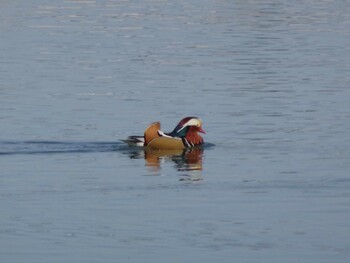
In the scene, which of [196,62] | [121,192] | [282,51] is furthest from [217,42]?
[121,192]

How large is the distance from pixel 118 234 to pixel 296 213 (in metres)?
2.47

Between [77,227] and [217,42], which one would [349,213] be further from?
[217,42]

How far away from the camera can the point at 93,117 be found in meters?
28.7

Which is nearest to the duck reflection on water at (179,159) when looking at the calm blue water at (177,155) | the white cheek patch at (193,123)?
the calm blue water at (177,155)

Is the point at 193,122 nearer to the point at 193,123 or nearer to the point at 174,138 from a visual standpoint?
the point at 193,123

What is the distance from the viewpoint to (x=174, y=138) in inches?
989

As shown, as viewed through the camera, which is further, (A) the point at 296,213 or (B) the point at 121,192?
(B) the point at 121,192

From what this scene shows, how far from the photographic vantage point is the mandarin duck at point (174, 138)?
24844mm

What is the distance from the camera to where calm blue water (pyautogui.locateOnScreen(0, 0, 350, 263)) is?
17578 millimetres

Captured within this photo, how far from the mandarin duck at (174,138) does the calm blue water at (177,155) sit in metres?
0.32

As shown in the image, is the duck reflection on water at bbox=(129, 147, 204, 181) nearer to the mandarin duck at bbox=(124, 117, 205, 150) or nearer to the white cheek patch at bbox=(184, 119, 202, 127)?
the mandarin duck at bbox=(124, 117, 205, 150)

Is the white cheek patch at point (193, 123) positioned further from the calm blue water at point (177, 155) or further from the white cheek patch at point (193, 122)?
the calm blue water at point (177, 155)

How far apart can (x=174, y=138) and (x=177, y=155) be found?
411mm

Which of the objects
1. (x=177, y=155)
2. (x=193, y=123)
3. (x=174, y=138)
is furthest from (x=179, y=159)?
(x=193, y=123)
